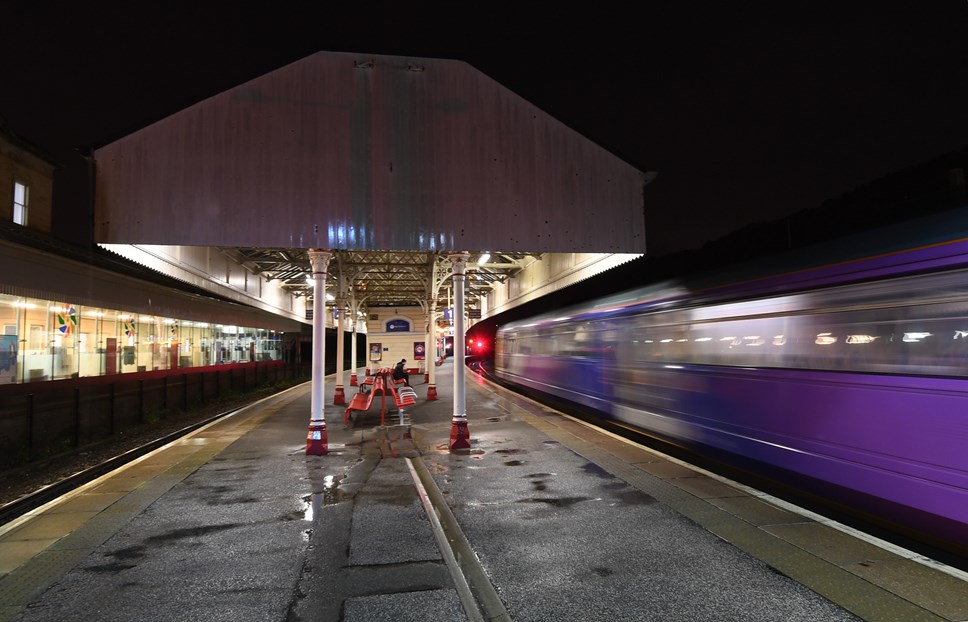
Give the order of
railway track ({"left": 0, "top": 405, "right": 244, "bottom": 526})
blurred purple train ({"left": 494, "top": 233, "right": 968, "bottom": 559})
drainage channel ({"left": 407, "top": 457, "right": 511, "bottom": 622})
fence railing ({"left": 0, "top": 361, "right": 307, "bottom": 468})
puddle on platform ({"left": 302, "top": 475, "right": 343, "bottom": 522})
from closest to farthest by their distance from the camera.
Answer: drainage channel ({"left": 407, "top": 457, "right": 511, "bottom": 622}) < blurred purple train ({"left": 494, "top": 233, "right": 968, "bottom": 559}) < puddle on platform ({"left": 302, "top": 475, "right": 343, "bottom": 522}) < railway track ({"left": 0, "top": 405, "right": 244, "bottom": 526}) < fence railing ({"left": 0, "top": 361, "right": 307, "bottom": 468})

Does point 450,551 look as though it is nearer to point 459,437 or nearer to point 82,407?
point 459,437

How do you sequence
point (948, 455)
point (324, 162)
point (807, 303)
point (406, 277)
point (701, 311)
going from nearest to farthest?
point (948, 455), point (807, 303), point (701, 311), point (324, 162), point (406, 277)

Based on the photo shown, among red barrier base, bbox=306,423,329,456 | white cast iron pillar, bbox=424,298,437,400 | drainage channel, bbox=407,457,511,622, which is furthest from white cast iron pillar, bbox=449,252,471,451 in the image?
white cast iron pillar, bbox=424,298,437,400

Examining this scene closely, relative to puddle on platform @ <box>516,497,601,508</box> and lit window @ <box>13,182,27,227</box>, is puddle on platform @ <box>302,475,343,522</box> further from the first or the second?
lit window @ <box>13,182,27,227</box>

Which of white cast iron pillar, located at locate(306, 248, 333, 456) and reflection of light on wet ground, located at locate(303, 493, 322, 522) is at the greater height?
white cast iron pillar, located at locate(306, 248, 333, 456)

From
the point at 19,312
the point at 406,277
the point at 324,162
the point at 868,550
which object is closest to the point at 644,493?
the point at 868,550

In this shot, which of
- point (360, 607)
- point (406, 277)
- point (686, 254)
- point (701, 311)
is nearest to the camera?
point (360, 607)

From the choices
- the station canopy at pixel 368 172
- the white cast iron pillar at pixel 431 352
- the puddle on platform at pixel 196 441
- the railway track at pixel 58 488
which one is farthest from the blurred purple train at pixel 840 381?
the white cast iron pillar at pixel 431 352

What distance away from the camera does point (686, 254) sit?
3856 centimetres

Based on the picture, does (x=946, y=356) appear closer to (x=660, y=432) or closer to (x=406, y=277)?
(x=660, y=432)

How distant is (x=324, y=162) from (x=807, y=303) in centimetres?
731

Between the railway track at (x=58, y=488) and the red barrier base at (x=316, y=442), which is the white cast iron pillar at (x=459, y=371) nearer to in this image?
the red barrier base at (x=316, y=442)

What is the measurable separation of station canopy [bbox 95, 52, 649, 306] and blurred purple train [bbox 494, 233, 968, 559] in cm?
254

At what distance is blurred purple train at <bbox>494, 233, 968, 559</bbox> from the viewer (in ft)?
14.4
